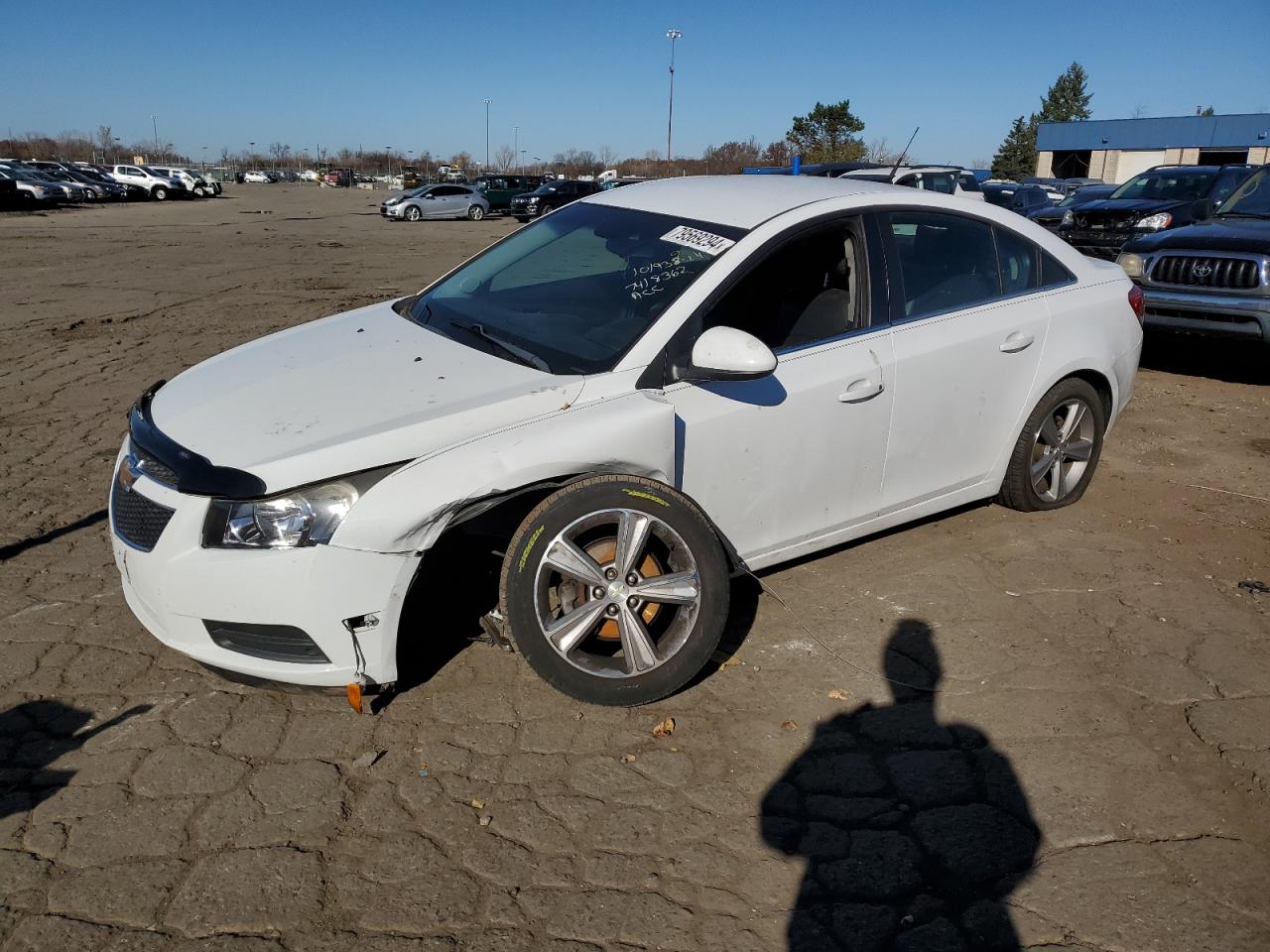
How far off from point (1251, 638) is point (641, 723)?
2557 mm

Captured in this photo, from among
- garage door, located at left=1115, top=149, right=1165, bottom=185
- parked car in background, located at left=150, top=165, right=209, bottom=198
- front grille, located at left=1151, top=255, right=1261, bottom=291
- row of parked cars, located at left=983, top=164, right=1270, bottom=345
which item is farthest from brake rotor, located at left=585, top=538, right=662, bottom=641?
garage door, located at left=1115, top=149, right=1165, bottom=185

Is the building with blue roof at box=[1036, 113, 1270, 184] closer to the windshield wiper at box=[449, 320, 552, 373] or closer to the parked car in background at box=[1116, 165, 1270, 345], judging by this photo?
the parked car in background at box=[1116, 165, 1270, 345]

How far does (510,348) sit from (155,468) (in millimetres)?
1287

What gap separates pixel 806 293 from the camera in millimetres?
4078

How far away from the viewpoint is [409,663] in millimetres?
3711

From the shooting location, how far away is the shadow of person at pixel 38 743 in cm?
294

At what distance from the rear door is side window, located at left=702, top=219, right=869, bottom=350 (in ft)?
0.57

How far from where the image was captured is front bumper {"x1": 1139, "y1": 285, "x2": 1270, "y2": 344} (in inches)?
307

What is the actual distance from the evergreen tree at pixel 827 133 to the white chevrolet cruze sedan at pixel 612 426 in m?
50.0

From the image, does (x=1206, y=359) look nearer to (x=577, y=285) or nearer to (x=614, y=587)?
(x=577, y=285)

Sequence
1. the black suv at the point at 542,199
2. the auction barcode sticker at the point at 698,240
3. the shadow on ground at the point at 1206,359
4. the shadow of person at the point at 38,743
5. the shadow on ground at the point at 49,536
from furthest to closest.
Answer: the black suv at the point at 542,199 < the shadow on ground at the point at 1206,359 < the shadow on ground at the point at 49,536 < the auction barcode sticker at the point at 698,240 < the shadow of person at the point at 38,743

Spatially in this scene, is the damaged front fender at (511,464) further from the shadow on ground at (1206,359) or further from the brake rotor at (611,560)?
the shadow on ground at (1206,359)

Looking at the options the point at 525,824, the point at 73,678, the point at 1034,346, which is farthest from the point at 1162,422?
the point at 73,678

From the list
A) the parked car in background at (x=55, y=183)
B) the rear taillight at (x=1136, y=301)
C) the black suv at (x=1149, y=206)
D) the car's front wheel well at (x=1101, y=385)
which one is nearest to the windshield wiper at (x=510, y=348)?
the car's front wheel well at (x=1101, y=385)
